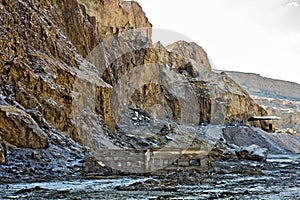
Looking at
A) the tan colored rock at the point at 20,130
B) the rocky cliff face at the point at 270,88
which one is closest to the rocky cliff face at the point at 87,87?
the tan colored rock at the point at 20,130

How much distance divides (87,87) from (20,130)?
15.0 metres

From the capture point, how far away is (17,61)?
28766mm

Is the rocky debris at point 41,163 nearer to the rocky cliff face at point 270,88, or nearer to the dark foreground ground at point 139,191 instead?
the dark foreground ground at point 139,191

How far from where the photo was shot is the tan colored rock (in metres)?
22.2

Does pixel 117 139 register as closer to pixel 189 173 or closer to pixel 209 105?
pixel 189 173

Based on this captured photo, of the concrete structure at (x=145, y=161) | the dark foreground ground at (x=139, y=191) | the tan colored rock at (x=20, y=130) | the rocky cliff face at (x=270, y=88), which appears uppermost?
the rocky cliff face at (x=270, y=88)

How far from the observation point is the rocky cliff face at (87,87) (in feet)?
77.7

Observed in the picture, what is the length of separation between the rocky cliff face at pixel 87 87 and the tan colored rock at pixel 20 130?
50 millimetres

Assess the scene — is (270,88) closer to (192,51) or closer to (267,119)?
(192,51)

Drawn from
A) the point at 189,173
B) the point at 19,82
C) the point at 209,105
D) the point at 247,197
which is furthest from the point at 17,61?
the point at 209,105

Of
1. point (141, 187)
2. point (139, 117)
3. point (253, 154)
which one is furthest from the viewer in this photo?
point (139, 117)

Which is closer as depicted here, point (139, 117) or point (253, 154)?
point (253, 154)

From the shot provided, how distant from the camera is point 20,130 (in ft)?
73.5

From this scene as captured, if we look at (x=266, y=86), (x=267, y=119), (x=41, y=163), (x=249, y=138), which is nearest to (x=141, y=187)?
(x=41, y=163)
